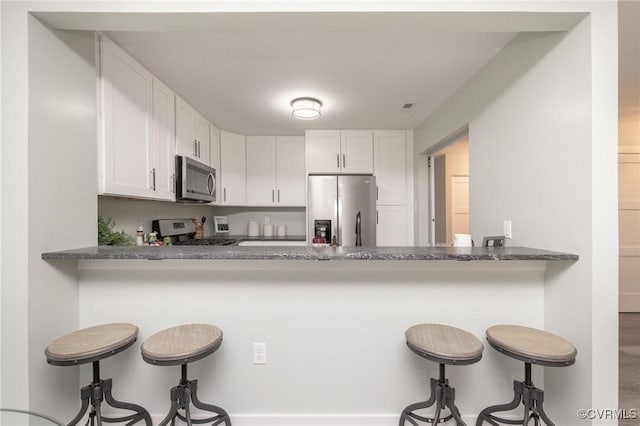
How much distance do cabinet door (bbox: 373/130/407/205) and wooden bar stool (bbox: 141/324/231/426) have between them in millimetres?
2847

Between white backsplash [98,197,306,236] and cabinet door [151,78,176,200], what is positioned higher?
cabinet door [151,78,176,200]

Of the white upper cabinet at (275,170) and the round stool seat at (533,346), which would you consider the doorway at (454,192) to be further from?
the round stool seat at (533,346)

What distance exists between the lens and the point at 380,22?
1.47m

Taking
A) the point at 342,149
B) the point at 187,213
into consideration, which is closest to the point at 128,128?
the point at 187,213

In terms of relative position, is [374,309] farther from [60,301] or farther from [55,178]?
[55,178]

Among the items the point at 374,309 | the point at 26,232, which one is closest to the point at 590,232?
the point at 374,309

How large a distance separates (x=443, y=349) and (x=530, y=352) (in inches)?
13.6

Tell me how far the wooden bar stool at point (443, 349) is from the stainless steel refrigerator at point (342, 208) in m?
2.15

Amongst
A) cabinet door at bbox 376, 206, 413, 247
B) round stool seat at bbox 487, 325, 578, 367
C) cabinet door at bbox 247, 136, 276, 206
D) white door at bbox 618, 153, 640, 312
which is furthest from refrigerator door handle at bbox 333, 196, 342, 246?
white door at bbox 618, 153, 640, 312

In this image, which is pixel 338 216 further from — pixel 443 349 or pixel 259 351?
pixel 443 349

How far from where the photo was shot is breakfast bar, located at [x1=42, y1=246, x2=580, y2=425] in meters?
1.65

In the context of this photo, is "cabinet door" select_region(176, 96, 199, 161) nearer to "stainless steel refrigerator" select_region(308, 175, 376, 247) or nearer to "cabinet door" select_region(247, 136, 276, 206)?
"cabinet door" select_region(247, 136, 276, 206)

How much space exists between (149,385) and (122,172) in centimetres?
131

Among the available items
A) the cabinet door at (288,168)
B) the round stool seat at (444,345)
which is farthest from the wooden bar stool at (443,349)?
the cabinet door at (288,168)
